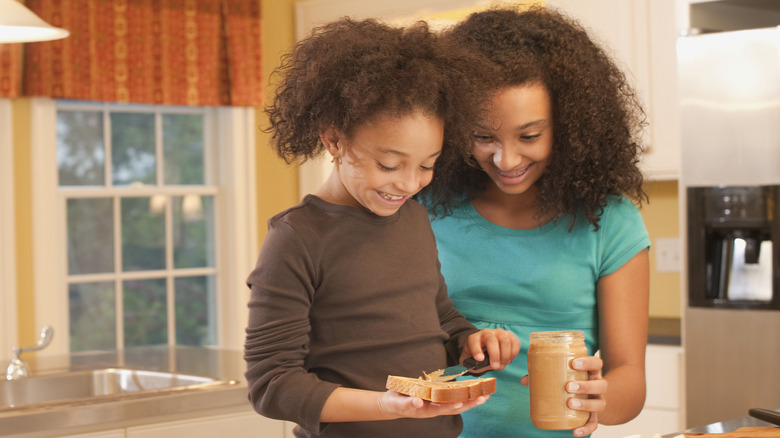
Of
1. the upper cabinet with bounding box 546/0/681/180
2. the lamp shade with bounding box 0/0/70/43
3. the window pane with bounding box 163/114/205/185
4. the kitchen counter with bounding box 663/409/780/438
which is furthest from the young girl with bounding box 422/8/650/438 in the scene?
the window pane with bounding box 163/114/205/185

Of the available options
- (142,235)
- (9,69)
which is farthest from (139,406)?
(142,235)

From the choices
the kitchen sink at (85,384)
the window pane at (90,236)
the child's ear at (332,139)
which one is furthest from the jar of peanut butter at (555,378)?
the window pane at (90,236)

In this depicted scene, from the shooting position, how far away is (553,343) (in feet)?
4.40

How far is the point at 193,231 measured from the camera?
477 centimetres

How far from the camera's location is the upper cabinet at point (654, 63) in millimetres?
3826

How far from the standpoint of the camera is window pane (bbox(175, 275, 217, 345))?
15.5 feet

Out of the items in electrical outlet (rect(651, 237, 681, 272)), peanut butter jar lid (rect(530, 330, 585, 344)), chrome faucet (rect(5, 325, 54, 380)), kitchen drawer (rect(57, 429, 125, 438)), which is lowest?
kitchen drawer (rect(57, 429, 125, 438))

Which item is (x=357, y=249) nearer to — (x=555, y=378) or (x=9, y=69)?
(x=555, y=378)

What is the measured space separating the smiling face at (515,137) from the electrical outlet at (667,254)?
9.57ft

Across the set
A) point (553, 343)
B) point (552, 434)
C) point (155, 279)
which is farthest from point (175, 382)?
point (155, 279)

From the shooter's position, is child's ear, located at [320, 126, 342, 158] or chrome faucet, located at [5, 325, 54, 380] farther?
chrome faucet, located at [5, 325, 54, 380]

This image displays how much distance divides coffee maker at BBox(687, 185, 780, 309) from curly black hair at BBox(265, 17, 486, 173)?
219cm

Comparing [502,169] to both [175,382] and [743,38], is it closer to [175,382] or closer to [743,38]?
[175,382]

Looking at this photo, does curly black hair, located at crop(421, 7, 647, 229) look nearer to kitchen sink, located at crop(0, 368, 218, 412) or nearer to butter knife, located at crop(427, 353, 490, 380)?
butter knife, located at crop(427, 353, 490, 380)
